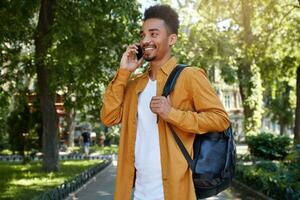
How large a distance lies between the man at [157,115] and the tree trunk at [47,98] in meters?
14.6

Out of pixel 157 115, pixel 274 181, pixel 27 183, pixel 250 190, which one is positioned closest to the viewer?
pixel 157 115

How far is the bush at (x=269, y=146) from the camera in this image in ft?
76.8

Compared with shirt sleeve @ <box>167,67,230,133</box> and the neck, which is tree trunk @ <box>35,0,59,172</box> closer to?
the neck

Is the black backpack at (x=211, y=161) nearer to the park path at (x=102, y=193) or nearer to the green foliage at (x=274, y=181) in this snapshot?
the green foliage at (x=274, y=181)

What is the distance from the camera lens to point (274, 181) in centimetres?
1150

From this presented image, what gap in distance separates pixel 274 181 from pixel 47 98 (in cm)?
954

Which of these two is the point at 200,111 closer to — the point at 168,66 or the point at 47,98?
the point at 168,66

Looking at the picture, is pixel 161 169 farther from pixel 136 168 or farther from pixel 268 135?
pixel 268 135

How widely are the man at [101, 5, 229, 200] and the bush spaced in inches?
818

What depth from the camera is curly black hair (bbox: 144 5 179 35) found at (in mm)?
3312

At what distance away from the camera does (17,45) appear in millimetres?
19562

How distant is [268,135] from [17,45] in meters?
11.8

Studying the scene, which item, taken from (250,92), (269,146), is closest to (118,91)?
(269,146)

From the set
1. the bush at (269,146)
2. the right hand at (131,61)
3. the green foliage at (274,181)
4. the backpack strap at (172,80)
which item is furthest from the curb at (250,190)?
the backpack strap at (172,80)
